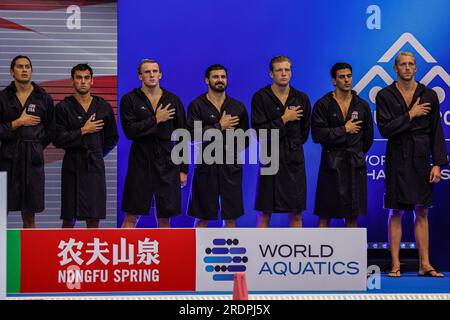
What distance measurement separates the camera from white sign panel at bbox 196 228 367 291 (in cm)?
788

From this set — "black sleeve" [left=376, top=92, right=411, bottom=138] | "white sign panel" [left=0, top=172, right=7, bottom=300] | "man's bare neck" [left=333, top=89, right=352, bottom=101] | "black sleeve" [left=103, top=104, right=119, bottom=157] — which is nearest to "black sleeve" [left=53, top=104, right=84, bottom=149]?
"black sleeve" [left=103, top=104, right=119, bottom=157]

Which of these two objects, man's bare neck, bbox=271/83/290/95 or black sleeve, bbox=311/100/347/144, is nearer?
black sleeve, bbox=311/100/347/144

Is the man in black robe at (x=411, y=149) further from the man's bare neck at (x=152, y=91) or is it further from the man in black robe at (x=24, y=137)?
the man in black robe at (x=24, y=137)

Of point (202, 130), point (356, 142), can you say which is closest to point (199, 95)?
point (202, 130)

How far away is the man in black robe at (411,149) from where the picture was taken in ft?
30.6

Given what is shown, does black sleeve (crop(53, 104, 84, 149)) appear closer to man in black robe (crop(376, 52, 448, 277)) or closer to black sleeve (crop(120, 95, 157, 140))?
black sleeve (crop(120, 95, 157, 140))

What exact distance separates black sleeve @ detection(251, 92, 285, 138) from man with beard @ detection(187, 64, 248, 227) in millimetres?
88

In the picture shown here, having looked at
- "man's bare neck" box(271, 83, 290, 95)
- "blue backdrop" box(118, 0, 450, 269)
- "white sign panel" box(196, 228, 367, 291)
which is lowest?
"white sign panel" box(196, 228, 367, 291)

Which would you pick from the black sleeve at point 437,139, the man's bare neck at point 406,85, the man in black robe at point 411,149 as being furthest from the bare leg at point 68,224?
the black sleeve at point 437,139

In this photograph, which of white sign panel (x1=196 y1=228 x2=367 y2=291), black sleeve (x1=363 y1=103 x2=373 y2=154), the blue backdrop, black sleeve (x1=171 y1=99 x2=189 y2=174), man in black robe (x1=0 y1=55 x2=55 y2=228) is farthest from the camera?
the blue backdrop

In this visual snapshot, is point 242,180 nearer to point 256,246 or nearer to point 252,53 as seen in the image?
point 252,53

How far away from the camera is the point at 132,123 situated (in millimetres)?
9258

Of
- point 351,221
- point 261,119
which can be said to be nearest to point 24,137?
point 261,119

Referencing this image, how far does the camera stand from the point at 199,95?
993 centimetres
